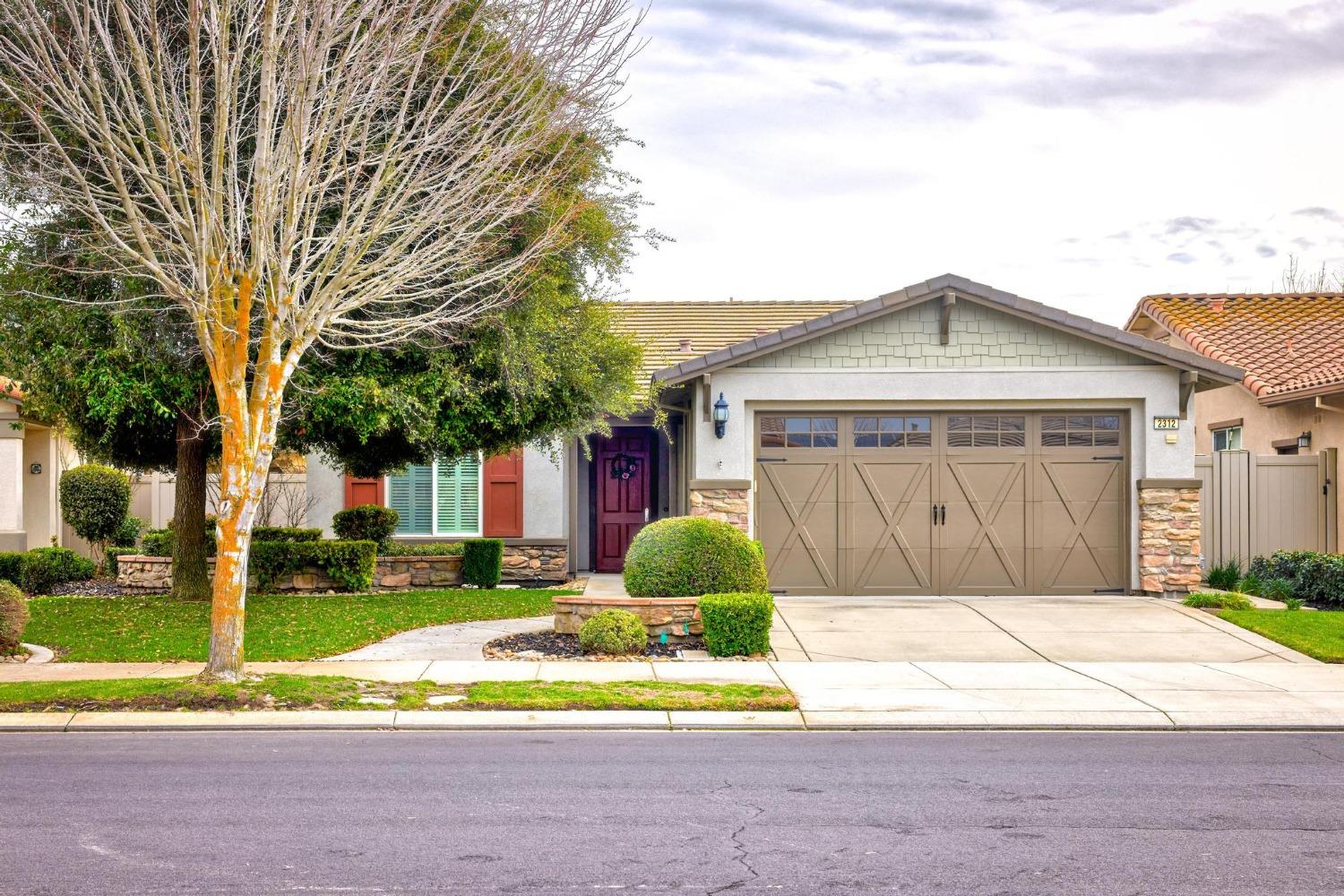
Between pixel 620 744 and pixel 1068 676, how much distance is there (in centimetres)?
485

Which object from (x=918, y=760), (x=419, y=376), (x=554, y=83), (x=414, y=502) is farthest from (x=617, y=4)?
(x=414, y=502)

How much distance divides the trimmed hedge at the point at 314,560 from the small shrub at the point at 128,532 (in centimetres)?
453

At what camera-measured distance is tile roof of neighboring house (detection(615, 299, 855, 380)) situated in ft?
68.6

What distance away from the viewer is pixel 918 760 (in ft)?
26.3

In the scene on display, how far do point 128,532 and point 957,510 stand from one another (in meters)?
14.3

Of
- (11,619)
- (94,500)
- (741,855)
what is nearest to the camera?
(741,855)

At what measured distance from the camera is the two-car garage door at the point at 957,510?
16.3 m

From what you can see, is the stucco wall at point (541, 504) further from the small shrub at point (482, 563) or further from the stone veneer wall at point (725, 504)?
the stone veneer wall at point (725, 504)

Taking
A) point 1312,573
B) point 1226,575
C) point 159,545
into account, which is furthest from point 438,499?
point 1312,573

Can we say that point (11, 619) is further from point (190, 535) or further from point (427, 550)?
point (427, 550)

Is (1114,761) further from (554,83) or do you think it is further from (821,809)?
(554,83)

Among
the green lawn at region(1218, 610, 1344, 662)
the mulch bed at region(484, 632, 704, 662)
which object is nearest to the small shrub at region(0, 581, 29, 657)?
the mulch bed at region(484, 632, 704, 662)

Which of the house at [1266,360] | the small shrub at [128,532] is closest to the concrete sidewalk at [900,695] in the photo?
the house at [1266,360]

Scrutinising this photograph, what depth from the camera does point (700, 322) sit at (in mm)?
Answer: 22953
